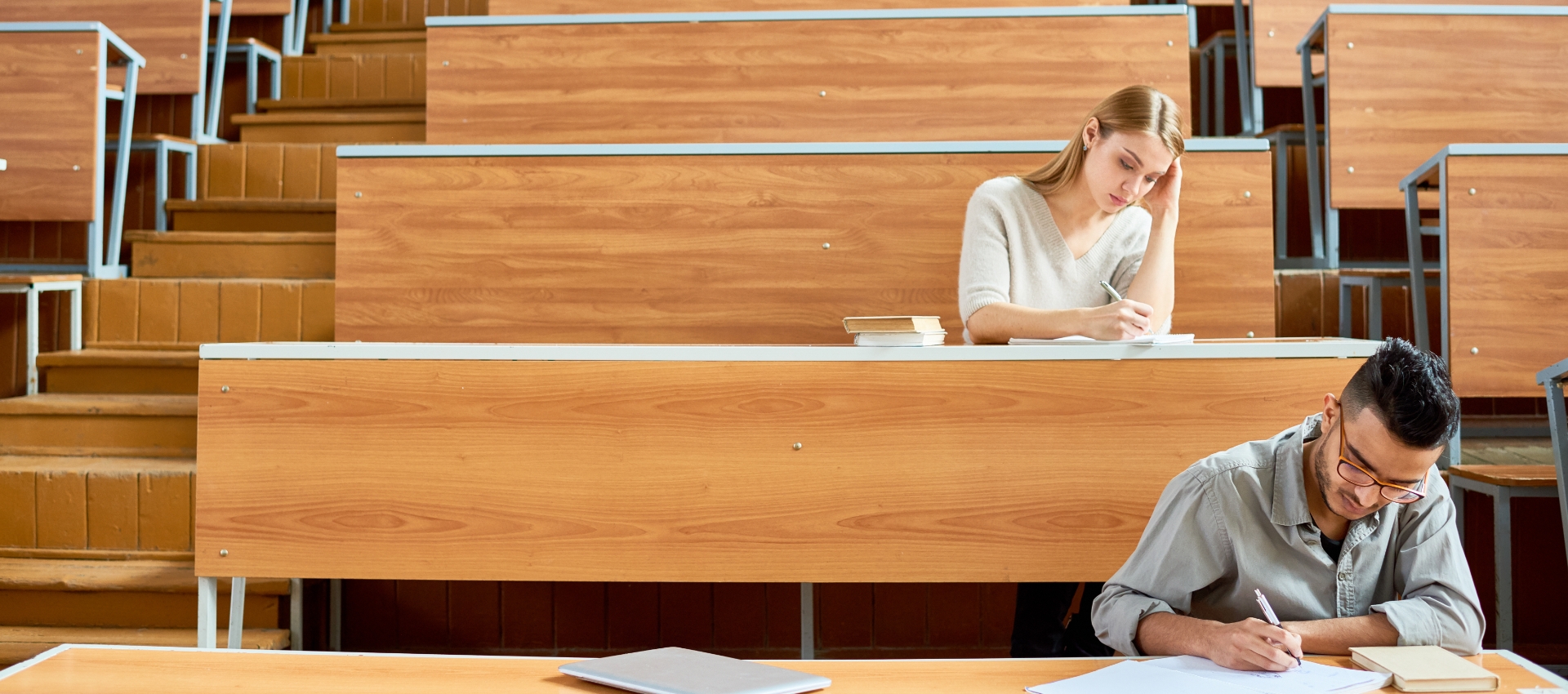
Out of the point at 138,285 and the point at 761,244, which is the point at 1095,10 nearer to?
the point at 761,244

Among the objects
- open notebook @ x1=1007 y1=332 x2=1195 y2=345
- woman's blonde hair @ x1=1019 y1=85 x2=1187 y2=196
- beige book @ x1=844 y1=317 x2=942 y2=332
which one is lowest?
open notebook @ x1=1007 y1=332 x2=1195 y2=345

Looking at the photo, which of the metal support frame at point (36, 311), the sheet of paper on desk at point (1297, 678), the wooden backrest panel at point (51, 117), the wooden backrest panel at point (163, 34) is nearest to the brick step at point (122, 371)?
the metal support frame at point (36, 311)

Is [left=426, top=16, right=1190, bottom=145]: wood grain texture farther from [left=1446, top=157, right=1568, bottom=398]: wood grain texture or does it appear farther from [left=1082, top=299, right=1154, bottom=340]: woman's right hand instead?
[left=1082, top=299, right=1154, bottom=340]: woman's right hand

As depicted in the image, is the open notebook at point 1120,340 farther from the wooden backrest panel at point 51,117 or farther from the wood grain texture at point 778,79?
the wooden backrest panel at point 51,117

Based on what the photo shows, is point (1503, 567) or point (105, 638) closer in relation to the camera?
point (1503, 567)

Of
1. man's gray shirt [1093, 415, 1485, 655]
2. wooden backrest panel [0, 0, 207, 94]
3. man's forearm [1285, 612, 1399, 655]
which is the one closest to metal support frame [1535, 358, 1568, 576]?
man's gray shirt [1093, 415, 1485, 655]

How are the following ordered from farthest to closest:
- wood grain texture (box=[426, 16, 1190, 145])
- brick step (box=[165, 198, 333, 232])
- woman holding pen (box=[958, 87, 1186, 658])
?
brick step (box=[165, 198, 333, 232]), wood grain texture (box=[426, 16, 1190, 145]), woman holding pen (box=[958, 87, 1186, 658])

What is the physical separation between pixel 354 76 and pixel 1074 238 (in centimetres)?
251

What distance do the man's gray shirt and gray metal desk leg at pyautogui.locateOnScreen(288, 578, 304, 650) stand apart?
1419 mm

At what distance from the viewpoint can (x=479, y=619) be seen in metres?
2.19

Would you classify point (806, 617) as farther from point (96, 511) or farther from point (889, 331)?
point (96, 511)

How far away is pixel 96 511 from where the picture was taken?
2.15 meters

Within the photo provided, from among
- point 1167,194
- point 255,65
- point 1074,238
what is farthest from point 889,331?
point 255,65

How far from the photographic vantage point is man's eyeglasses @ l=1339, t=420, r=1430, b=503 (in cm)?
104
